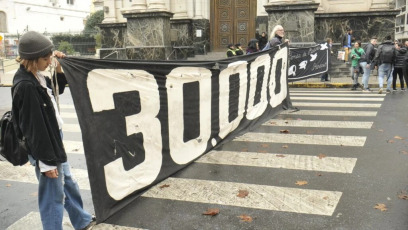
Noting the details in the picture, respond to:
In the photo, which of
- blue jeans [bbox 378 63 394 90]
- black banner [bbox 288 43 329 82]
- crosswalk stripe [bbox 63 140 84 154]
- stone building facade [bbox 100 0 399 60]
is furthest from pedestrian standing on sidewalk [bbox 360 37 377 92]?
crosswalk stripe [bbox 63 140 84 154]

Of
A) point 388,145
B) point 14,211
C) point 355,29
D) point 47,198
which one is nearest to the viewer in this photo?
point 47,198

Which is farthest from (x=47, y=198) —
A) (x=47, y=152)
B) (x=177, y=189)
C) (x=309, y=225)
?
(x=309, y=225)

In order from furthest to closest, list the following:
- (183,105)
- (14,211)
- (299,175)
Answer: (183,105) → (299,175) → (14,211)

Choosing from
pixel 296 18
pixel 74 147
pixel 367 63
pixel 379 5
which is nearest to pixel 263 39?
pixel 296 18

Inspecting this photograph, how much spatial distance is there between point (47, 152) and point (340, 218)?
2.75 meters

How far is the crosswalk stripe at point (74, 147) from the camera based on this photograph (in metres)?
6.84

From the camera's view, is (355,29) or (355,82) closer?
(355,82)

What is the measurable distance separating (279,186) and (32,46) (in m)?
3.14

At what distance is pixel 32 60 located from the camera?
10.2 ft

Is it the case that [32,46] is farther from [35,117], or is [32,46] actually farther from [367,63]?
[367,63]

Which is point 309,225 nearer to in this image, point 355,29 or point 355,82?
point 355,82

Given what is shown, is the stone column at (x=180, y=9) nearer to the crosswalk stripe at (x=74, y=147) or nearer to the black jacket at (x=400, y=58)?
the black jacket at (x=400, y=58)

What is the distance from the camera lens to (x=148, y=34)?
2095 centimetres

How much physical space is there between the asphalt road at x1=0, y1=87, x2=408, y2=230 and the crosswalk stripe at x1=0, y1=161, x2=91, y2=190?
1 cm
